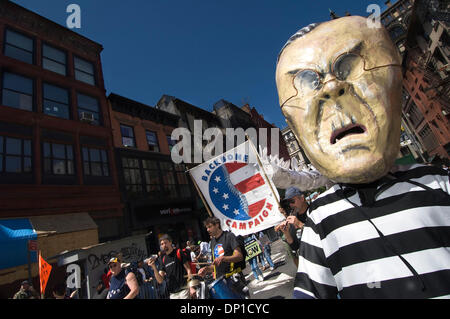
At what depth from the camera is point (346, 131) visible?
1.22 metres

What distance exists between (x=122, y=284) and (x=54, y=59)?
15032 millimetres

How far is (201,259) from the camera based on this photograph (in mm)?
7320

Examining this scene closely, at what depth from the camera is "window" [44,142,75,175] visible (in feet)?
36.7

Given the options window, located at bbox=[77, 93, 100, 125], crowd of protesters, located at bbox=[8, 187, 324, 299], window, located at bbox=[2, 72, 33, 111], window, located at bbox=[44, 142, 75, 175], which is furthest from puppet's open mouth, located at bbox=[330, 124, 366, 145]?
window, located at bbox=[77, 93, 100, 125]

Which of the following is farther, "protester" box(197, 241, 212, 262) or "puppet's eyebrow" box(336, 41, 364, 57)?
"protester" box(197, 241, 212, 262)

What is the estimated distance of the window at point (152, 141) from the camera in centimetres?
1756

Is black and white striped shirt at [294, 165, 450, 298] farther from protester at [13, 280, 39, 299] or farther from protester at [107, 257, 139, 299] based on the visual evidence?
protester at [13, 280, 39, 299]

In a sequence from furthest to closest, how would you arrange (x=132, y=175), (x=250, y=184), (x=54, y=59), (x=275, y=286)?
(x=132, y=175), (x=54, y=59), (x=275, y=286), (x=250, y=184)

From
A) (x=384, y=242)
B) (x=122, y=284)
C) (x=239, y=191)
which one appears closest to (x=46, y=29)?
(x=122, y=284)

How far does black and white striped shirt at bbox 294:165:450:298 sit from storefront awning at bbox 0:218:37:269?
11.5 m

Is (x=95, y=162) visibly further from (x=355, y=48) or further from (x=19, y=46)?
(x=355, y=48)

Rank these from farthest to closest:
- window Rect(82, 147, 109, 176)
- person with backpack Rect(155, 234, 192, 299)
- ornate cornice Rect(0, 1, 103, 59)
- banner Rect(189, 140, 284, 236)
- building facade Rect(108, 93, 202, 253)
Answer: building facade Rect(108, 93, 202, 253) → window Rect(82, 147, 109, 176) → ornate cornice Rect(0, 1, 103, 59) → person with backpack Rect(155, 234, 192, 299) → banner Rect(189, 140, 284, 236)

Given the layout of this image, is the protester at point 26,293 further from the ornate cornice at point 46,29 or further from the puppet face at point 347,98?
the ornate cornice at point 46,29
